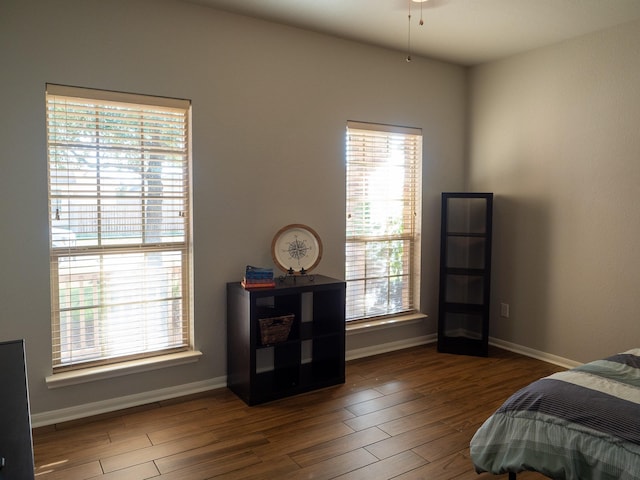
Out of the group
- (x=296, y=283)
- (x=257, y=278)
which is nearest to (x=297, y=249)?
(x=296, y=283)

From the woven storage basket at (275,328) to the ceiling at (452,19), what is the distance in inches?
78.8

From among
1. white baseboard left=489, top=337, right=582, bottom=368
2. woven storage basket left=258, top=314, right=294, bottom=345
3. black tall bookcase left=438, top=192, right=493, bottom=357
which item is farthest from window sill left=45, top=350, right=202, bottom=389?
white baseboard left=489, top=337, right=582, bottom=368

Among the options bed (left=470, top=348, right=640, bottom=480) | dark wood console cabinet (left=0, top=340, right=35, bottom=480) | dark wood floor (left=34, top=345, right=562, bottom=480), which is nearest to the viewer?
dark wood console cabinet (left=0, top=340, right=35, bottom=480)

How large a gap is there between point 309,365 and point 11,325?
6.31ft

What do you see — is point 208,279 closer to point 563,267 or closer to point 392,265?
point 392,265

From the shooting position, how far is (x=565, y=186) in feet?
12.4

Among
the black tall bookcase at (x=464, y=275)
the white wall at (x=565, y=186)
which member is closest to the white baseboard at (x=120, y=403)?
the black tall bookcase at (x=464, y=275)

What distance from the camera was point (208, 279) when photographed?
10.6ft

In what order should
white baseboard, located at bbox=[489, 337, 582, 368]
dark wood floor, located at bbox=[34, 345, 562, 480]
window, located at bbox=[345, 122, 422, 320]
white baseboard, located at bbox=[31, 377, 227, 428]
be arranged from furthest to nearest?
window, located at bbox=[345, 122, 422, 320] < white baseboard, located at bbox=[489, 337, 582, 368] < white baseboard, located at bbox=[31, 377, 227, 428] < dark wood floor, located at bbox=[34, 345, 562, 480]

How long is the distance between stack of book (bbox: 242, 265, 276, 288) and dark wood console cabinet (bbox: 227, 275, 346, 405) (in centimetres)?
5

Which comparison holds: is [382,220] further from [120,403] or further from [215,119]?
[120,403]

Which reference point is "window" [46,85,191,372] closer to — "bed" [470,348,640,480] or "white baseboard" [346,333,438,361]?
"white baseboard" [346,333,438,361]

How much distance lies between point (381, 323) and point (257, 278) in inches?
54.4

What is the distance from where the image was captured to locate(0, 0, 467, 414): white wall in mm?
2660
